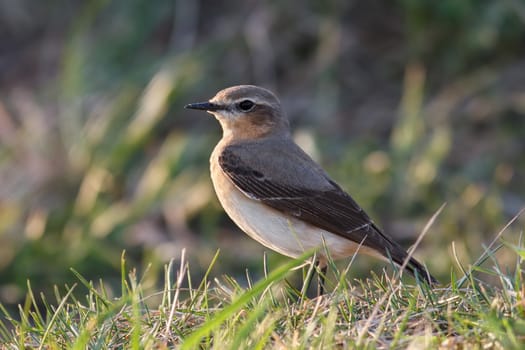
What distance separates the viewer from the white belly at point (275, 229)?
5.98 metres

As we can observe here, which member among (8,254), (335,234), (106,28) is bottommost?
(8,254)

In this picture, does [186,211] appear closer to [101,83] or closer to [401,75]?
[101,83]

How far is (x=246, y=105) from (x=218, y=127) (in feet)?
16.3

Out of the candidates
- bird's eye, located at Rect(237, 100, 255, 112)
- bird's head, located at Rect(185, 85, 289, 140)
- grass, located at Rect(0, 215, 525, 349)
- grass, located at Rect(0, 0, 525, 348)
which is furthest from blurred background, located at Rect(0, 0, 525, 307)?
grass, located at Rect(0, 215, 525, 349)

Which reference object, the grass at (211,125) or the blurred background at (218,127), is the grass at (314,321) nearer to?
the grass at (211,125)

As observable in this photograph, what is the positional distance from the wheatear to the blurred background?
2167 mm

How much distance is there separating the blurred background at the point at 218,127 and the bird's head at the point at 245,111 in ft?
6.89

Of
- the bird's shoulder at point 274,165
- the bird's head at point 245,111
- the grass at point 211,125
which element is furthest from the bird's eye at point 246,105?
the grass at point 211,125

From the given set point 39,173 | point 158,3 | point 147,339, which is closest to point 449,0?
point 158,3

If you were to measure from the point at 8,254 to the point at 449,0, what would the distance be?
17.9ft

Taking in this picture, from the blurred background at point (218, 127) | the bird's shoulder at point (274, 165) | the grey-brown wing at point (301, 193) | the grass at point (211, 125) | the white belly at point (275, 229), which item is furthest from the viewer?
the blurred background at point (218, 127)

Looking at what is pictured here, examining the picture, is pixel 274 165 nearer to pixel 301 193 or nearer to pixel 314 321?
pixel 301 193

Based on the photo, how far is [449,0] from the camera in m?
10.5

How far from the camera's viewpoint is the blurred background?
933cm
